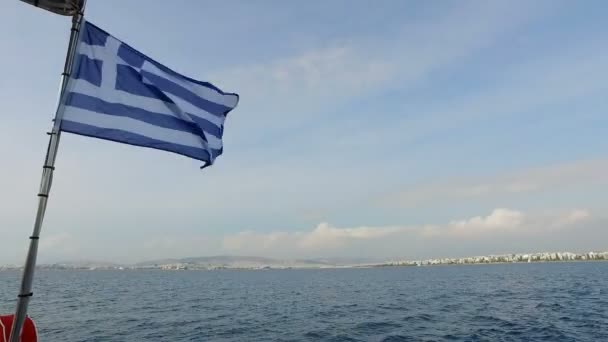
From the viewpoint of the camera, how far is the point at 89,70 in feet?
26.9

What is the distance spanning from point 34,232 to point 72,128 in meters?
2.12

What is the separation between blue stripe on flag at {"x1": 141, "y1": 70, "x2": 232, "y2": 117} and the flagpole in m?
1.84

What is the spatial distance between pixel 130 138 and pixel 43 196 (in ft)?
7.27

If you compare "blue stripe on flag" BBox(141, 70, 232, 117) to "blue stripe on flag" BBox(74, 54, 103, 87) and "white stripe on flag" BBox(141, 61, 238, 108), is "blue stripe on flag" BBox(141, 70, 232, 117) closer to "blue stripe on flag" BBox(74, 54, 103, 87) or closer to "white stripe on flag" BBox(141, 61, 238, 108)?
"white stripe on flag" BBox(141, 61, 238, 108)

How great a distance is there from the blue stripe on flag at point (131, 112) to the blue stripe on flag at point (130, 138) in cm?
38

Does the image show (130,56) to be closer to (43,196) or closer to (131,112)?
(131,112)

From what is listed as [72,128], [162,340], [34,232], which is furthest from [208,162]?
[162,340]

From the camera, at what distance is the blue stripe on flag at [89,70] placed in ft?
26.3

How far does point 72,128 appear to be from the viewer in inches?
301

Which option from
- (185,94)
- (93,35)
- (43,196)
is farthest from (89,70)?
(43,196)

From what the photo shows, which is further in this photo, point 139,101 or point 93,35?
point 139,101

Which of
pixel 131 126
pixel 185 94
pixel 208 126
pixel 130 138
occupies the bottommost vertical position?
pixel 130 138

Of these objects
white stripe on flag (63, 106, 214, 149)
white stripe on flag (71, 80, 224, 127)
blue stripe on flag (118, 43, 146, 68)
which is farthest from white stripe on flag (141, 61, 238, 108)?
white stripe on flag (63, 106, 214, 149)

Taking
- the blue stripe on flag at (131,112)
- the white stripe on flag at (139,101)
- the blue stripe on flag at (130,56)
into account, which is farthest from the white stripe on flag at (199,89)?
the blue stripe on flag at (131,112)
